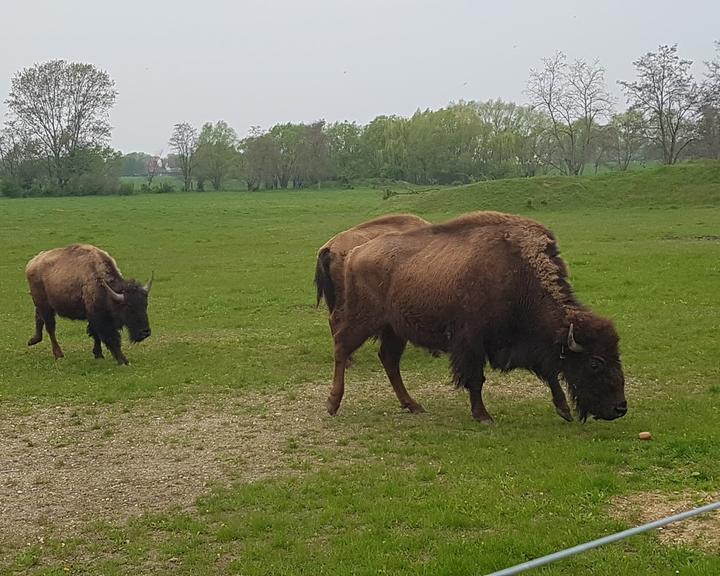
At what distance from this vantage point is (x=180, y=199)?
229 feet

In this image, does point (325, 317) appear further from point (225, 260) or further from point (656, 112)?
point (656, 112)

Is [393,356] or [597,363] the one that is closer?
[597,363]

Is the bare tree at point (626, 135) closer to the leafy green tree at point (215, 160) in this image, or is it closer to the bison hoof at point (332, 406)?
the leafy green tree at point (215, 160)

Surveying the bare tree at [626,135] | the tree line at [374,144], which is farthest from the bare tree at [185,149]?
the bare tree at [626,135]

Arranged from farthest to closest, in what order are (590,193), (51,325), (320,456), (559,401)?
(590,193), (51,325), (559,401), (320,456)

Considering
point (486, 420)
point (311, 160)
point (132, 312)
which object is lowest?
point (486, 420)

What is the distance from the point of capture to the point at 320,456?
809cm

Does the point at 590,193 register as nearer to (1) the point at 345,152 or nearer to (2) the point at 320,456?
(2) the point at 320,456

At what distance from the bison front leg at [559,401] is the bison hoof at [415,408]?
5.36ft

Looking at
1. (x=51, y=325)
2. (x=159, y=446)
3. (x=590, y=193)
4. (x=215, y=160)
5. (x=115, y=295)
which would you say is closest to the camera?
(x=159, y=446)

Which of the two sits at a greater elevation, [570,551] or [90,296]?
[570,551]

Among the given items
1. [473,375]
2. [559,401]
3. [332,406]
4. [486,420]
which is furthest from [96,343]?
[559,401]

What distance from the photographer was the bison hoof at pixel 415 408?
384 inches

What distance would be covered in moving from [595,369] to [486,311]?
137 cm
